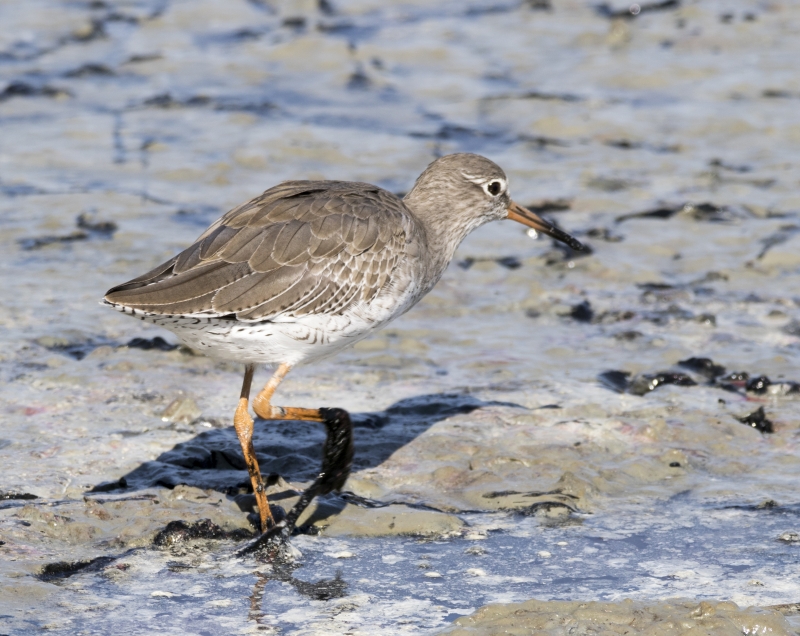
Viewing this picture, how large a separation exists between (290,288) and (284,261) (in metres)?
0.16

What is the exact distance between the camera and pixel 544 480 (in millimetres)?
6574

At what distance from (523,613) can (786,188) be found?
7.03 metres

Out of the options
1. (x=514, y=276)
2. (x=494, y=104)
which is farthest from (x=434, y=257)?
(x=494, y=104)

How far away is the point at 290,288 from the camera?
20.7ft

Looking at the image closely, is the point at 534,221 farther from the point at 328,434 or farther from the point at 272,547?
the point at 272,547

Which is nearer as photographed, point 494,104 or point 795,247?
point 795,247

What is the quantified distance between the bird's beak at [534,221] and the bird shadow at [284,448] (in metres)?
1.23

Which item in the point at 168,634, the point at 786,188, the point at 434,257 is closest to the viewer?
the point at 168,634

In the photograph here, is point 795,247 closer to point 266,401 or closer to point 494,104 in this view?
point 494,104

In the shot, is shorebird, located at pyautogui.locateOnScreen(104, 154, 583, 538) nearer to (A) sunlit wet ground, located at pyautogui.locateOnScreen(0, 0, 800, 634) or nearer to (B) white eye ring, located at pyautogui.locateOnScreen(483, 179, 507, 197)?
(A) sunlit wet ground, located at pyautogui.locateOnScreen(0, 0, 800, 634)

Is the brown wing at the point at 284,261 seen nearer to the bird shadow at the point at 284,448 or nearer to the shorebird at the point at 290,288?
the shorebird at the point at 290,288

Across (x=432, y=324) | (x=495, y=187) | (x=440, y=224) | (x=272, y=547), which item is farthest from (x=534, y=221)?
(x=272, y=547)

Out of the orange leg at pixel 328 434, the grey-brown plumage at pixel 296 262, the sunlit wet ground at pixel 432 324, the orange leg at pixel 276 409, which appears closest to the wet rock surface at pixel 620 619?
the sunlit wet ground at pixel 432 324

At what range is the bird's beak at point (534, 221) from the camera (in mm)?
7879
